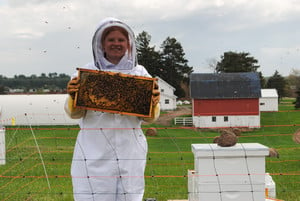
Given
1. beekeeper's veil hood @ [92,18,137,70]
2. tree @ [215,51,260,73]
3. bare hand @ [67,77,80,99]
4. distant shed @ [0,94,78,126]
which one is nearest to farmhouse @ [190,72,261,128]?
distant shed @ [0,94,78,126]

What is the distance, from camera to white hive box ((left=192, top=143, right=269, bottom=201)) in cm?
382

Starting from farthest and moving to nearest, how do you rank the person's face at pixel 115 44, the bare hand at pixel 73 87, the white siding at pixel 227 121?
the white siding at pixel 227 121
the person's face at pixel 115 44
the bare hand at pixel 73 87

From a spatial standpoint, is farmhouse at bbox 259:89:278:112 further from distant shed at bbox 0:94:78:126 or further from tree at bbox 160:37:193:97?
distant shed at bbox 0:94:78:126

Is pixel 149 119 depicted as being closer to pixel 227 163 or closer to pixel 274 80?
pixel 227 163

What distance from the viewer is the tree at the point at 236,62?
39.0 metres

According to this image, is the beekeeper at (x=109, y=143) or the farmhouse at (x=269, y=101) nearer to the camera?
the beekeeper at (x=109, y=143)

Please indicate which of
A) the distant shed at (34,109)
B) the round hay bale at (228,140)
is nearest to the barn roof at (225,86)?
Answer: the distant shed at (34,109)

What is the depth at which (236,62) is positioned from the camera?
39125 millimetres

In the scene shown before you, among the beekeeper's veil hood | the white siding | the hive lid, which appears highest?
the beekeeper's veil hood

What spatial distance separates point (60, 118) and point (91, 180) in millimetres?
18392

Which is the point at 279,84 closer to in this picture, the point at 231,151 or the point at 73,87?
the point at 231,151

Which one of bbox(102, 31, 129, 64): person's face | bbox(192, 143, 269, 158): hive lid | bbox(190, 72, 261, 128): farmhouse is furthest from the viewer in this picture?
bbox(190, 72, 261, 128): farmhouse

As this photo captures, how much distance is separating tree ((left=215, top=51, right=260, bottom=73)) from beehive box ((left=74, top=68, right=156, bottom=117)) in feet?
123

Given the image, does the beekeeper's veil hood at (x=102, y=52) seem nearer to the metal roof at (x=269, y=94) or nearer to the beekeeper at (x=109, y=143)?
the beekeeper at (x=109, y=143)
